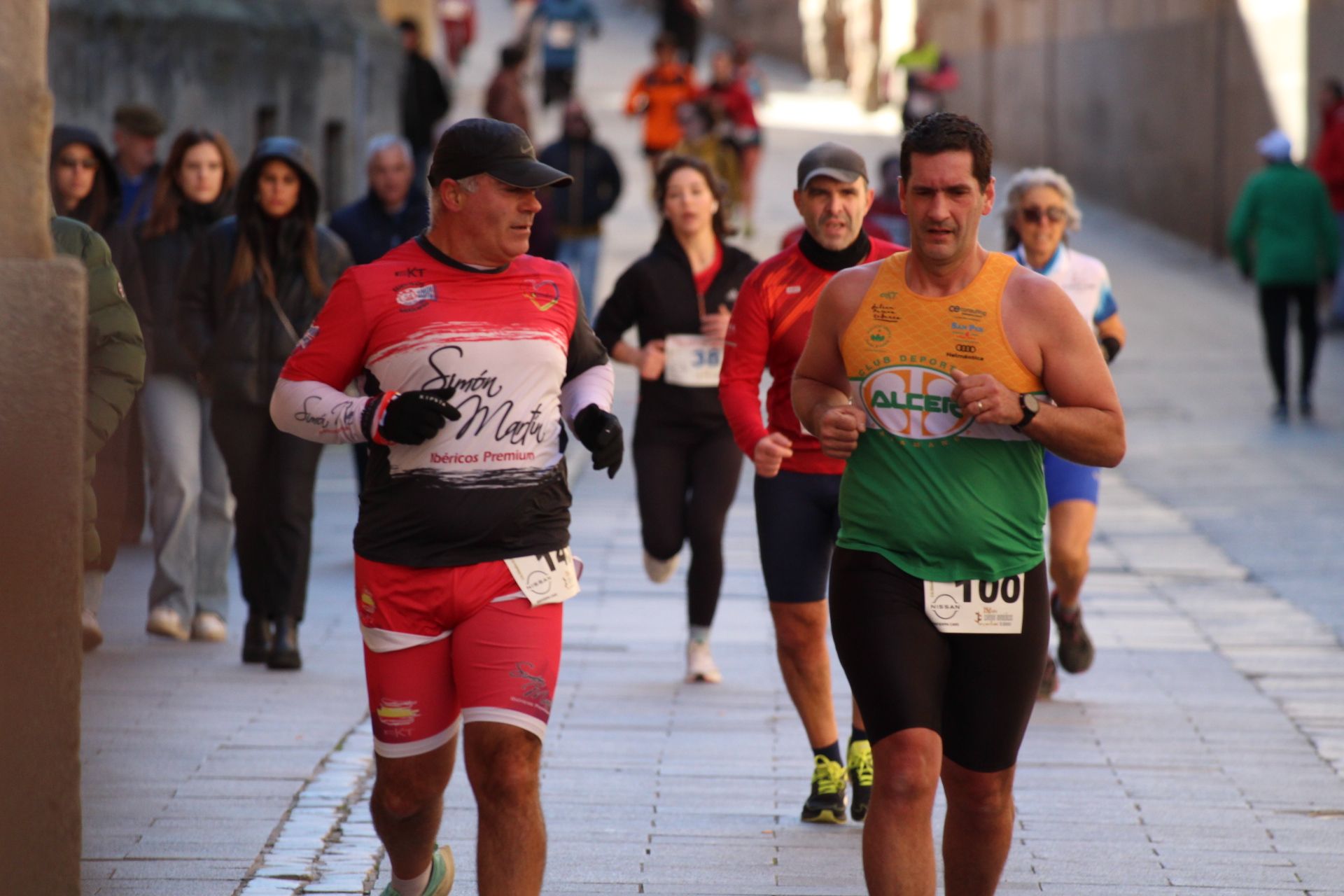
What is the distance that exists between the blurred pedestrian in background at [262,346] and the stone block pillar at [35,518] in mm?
4439

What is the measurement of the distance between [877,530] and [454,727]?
105cm

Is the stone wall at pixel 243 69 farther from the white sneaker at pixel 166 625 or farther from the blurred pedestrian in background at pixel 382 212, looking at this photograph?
the white sneaker at pixel 166 625

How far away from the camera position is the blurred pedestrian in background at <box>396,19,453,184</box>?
2188cm

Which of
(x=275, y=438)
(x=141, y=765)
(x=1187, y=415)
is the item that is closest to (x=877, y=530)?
(x=141, y=765)

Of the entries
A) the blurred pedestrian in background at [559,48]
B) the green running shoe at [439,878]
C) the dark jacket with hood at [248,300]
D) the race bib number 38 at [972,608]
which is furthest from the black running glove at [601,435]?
the blurred pedestrian in background at [559,48]

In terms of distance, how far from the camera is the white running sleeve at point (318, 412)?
4633mm

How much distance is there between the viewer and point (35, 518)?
12.8 feet

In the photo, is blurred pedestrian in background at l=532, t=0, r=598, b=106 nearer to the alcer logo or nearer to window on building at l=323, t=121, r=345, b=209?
window on building at l=323, t=121, r=345, b=209

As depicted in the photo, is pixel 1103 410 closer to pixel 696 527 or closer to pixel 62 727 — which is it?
pixel 62 727

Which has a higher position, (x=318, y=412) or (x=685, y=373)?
(x=318, y=412)

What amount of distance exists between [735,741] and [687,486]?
1.45 metres

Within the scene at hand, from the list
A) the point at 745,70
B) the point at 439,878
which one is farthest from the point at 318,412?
the point at 745,70

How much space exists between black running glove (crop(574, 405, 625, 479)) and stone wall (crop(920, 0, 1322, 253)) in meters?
18.2

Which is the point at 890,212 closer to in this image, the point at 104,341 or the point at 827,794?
the point at 827,794
